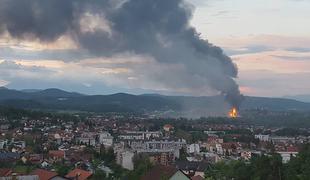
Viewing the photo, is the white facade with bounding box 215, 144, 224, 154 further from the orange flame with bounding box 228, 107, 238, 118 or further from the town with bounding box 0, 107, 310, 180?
the orange flame with bounding box 228, 107, 238, 118

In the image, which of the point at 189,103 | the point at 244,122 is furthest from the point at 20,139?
the point at 189,103

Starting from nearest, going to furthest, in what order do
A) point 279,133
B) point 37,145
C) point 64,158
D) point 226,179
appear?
point 226,179
point 64,158
point 37,145
point 279,133

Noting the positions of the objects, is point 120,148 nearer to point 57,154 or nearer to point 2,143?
point 57,154

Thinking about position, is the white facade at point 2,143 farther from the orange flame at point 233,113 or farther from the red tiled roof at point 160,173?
the orange flame at point 233,113

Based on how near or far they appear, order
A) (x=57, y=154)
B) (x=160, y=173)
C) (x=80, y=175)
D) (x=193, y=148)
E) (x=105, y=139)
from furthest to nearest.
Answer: (x=105, y=139) → (x=193, y=148) → (x=57, y=154) → (x=80, y=175) → (x=160, y=173)

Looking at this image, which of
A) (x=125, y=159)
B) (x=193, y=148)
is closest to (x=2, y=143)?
(x=125, y=159)

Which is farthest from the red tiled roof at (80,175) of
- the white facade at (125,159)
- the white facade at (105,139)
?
the white facade at (105,139)

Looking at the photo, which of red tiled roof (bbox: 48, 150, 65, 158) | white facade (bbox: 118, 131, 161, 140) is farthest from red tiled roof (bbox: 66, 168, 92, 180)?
white facade (bbox: 118, 131, 161, 140)

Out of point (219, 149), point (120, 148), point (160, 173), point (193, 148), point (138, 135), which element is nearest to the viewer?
point (160, 173)

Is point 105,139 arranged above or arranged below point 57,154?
above

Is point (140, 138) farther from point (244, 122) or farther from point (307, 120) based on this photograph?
point (307, 120)
